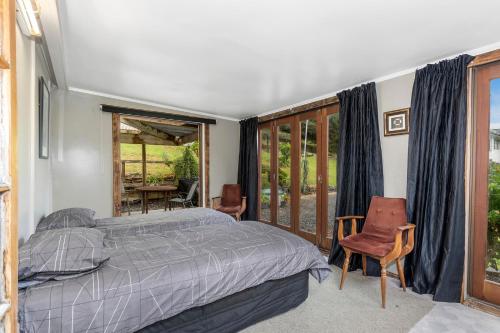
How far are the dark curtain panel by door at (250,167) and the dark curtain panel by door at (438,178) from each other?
289 centimetres

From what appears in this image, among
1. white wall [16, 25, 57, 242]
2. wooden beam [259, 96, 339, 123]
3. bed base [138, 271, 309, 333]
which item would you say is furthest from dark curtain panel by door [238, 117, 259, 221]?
white wall [16, 25, 57, 242]

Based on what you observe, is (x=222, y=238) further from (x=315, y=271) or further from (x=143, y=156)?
(x=143, y=156)

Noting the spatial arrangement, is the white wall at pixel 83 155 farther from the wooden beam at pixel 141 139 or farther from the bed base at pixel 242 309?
the wooden beam at pixel 141 139

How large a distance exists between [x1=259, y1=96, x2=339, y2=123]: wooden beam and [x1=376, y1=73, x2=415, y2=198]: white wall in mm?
683

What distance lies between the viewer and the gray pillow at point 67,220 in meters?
2.36

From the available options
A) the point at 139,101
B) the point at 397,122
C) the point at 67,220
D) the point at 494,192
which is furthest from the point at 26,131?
the point at 494,192

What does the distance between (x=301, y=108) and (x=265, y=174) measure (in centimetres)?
152

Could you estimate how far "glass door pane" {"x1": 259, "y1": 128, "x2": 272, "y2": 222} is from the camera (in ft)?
16.6

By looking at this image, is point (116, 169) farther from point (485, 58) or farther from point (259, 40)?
point (485, 58)

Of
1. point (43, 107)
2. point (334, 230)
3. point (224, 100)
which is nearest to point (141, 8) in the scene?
point (43, 107)

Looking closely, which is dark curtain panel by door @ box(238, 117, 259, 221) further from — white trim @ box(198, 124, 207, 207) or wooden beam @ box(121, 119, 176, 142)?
wooden beam @ box(121, 119, 176, 142)

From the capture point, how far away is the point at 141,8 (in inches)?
73.6

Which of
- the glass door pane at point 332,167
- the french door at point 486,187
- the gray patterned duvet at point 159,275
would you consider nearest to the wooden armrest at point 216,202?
the glass door pane at point 332,167

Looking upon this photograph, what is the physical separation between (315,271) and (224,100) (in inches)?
117
